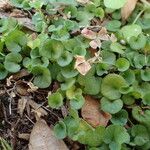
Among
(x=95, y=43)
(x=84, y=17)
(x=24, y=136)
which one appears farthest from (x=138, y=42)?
(x=24, y=136)

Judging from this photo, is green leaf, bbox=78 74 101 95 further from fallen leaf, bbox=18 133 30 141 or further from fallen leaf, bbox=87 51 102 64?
fallen leaf, bbox=18 133 30 141

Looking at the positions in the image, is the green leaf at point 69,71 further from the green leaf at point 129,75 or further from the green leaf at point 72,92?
the green leaf at point 129,75

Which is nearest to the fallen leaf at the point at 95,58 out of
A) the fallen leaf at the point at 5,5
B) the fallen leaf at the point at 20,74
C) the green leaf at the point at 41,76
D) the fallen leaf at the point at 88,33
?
the fallen leaf at the point at 88,33

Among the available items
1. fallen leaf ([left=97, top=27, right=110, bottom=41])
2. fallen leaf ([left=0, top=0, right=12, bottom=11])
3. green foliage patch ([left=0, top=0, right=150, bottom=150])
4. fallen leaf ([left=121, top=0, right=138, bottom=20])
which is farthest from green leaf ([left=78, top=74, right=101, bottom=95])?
fallen leaf ([left=0, top=0, right=12, bottom=11])

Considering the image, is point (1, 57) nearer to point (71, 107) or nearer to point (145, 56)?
point (71, 107)

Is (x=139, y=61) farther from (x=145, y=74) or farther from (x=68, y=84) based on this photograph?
(x=68, y=84)
